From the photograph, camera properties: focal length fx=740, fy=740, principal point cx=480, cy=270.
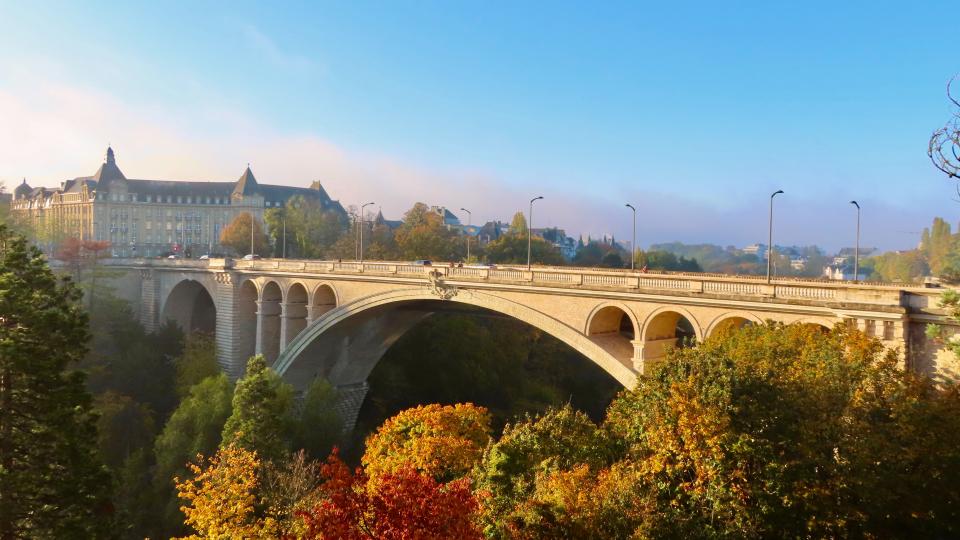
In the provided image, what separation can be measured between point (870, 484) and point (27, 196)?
5510 inches

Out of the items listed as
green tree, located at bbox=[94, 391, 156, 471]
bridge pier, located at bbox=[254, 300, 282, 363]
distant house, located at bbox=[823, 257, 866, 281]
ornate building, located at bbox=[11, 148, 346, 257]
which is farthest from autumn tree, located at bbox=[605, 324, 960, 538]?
ornate building, located at bbox=[11, 148, 346, 257]

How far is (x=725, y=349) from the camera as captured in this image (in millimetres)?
19312

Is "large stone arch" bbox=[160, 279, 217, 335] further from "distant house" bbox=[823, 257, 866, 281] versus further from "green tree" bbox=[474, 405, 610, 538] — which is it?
"distant house" bbox=[823, 257, 866, 281]

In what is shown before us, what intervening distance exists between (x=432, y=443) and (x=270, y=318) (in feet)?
93.0

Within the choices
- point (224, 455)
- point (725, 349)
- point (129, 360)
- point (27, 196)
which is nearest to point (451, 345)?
point (129, 360)

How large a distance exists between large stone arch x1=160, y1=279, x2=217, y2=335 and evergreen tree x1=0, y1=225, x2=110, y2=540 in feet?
125

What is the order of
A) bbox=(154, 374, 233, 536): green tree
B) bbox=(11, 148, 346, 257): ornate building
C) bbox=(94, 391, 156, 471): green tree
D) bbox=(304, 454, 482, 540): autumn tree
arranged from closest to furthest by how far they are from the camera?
bbox=(304, 454, 482, 540): autumn tree → bbox=(154, 374, 233, 536): green tree → bbox=(94, 391, 156, 471): green tree → bbox=(11, 148, 346, 257): ornate building

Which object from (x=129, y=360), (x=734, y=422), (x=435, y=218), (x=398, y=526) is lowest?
(x=129, y=360)

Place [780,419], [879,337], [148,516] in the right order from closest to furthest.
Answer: [780,419], [879,337], [148,516]

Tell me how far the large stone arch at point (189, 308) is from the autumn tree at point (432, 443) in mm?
36586

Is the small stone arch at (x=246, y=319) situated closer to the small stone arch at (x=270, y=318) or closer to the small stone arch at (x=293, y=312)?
the small stone arch at (x=270, y=318)

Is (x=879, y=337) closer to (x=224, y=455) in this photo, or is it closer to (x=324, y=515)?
(x=324, y=515)

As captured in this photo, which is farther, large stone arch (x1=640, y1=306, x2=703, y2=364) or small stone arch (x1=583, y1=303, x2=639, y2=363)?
small stone arch (x1=583, y1=303, x2=639, y2=363)

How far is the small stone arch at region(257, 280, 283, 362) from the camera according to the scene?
47375 millimetres
